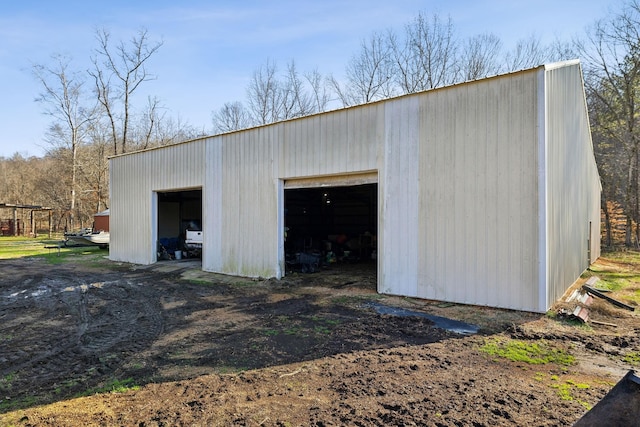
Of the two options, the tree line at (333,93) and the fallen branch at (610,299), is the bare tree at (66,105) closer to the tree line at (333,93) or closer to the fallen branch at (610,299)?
the tree line at (333,93)

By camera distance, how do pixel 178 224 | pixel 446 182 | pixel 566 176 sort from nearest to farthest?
pixel 446 182 → pixel 566 176 → pixel 178 224

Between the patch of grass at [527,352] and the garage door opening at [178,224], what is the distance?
10816 millimetres

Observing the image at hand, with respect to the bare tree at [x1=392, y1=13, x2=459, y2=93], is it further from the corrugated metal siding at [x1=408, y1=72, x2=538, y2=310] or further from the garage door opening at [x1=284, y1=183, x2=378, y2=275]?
the corrugated metal siding at [x1=408, y1=72, x2=538, y2=310]

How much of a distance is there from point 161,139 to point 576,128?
1117 inches

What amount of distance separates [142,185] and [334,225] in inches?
308

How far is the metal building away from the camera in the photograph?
5.72m

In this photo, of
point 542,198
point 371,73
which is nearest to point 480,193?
point 542,198

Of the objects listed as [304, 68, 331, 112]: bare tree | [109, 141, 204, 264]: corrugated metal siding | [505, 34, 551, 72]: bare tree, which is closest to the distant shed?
[109, 141, 204, 264]: corrugated metal siding

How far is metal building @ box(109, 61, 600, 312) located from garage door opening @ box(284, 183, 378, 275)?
108 inches

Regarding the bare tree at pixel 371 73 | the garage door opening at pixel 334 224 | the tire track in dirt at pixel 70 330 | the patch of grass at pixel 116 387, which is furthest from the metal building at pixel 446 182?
the bare tree at pixel 371 73

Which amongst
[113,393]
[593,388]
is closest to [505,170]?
[593,388]

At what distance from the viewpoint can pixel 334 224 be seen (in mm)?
16031

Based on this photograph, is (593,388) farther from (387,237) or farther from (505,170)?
(387,237)

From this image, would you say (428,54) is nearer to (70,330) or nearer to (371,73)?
(371,73)
